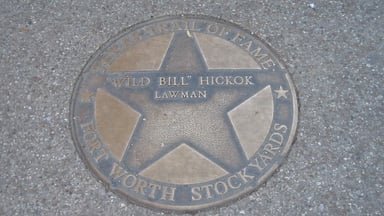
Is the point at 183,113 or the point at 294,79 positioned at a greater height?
the point at 294,79

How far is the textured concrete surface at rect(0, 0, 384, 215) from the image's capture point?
243 centimetres

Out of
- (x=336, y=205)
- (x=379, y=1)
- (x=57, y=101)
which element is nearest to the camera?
(x=336, y=205)

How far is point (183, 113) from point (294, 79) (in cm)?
60

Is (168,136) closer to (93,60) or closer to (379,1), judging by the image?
(93,60)

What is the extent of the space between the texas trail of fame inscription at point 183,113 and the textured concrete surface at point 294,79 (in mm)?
67

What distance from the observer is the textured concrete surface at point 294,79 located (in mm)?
2428

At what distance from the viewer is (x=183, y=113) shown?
2625 millimetres

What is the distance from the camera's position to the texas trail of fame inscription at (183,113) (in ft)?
8.04

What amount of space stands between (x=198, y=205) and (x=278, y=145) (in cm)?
48

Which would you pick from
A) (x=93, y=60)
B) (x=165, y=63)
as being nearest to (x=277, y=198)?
(x=165, y=63)

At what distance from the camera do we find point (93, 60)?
2.82 m

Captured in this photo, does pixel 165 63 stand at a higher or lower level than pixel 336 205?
higher

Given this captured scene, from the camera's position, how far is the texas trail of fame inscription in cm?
245

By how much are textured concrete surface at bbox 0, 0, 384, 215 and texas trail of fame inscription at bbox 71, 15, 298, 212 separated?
0.07 metres
